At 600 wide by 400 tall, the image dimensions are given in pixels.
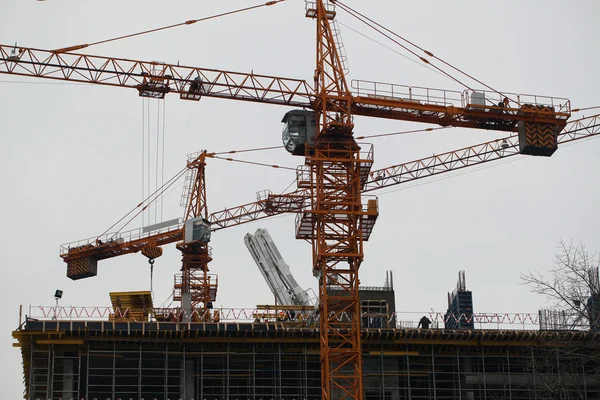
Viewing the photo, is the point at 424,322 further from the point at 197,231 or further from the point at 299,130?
the point at 197,231

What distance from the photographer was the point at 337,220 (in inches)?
3135

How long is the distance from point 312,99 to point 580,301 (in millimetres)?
41285

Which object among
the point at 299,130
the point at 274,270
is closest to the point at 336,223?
the point at 299,130

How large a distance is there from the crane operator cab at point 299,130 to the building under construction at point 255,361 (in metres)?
13.0

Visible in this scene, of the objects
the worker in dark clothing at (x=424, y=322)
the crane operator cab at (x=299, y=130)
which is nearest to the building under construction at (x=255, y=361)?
the worker in dark clothing at (x=424, y=322)

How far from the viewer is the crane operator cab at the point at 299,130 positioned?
270ft

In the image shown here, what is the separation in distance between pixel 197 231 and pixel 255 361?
39.7 meters

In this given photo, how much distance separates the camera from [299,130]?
271 ft

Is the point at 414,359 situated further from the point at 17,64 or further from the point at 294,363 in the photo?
the point at 17,64

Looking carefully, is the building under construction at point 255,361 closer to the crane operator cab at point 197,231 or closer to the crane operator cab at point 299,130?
the crane operator cab at point 299,130

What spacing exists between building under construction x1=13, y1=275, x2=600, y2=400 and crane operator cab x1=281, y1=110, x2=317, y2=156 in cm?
1303

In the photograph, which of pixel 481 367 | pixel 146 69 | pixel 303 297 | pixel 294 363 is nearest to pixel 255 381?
pixel 294 363

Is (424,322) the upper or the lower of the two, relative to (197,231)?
lower

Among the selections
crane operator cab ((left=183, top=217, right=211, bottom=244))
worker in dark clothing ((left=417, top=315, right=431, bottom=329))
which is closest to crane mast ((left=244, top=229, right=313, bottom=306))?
crane operator cab ((left=183, top=217, right=211, bottom=244))
